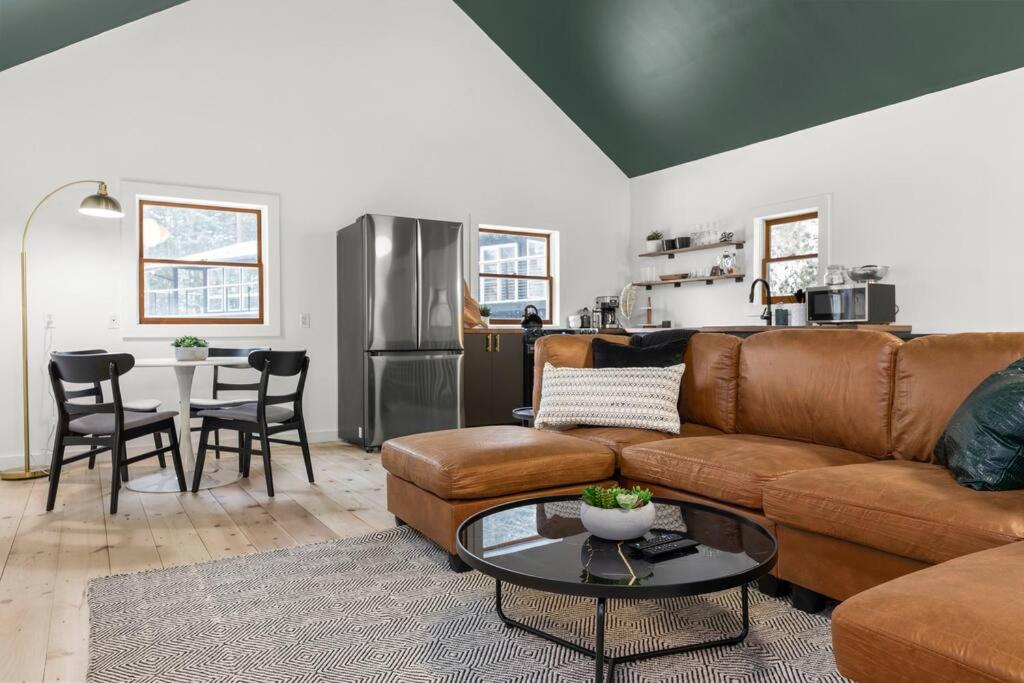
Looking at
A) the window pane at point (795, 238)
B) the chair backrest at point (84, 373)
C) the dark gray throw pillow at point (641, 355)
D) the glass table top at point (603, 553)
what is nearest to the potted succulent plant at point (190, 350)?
the chair backrest at point (84, 373)

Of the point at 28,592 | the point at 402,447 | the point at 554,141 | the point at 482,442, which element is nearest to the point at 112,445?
the point at 28,592

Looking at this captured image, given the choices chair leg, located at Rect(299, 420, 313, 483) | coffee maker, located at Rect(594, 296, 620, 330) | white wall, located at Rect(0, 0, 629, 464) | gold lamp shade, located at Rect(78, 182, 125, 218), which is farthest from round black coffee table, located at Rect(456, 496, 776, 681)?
coffee maker, located at Rect(594, 296, 620, 330)

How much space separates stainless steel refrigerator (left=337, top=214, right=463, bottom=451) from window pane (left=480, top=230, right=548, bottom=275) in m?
1.08

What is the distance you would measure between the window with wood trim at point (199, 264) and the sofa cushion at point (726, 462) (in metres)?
3.80

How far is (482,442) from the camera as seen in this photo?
284 cm

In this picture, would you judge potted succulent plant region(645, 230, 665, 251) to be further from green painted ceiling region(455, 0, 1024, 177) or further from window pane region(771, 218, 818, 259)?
window pane region(771, 218, 818, 259)

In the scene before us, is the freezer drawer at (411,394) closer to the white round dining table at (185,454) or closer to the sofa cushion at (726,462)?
the white round dining table at (185,454)

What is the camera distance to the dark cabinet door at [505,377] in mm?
6168

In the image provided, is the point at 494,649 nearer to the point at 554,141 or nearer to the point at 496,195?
the point at 496,195

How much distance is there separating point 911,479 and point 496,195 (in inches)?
202

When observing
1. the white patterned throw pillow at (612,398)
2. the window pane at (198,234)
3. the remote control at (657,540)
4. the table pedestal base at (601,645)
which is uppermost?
the window pane at (198,234)

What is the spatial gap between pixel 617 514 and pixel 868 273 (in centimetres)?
400

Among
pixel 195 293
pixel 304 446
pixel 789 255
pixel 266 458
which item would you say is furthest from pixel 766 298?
pixel 195 293

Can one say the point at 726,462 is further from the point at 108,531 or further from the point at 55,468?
the point at 55,468
